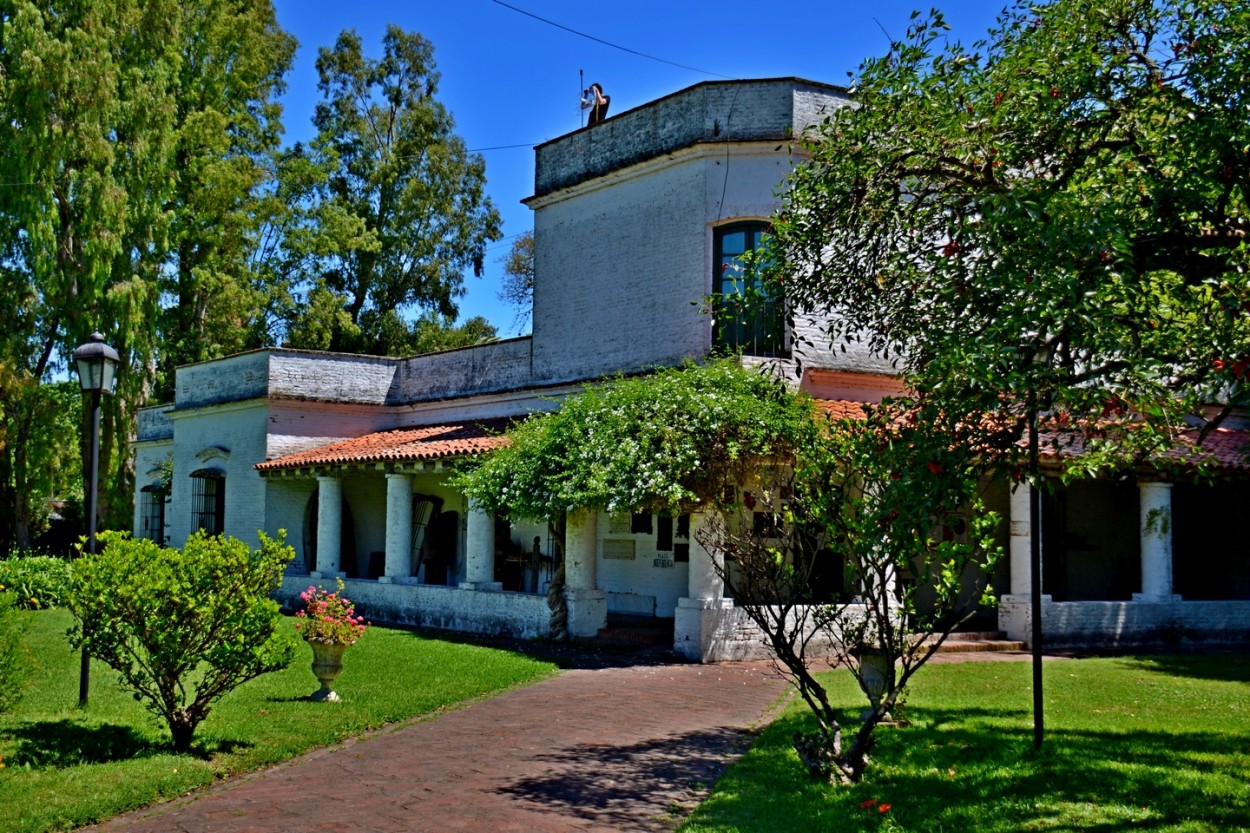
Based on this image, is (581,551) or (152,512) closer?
(581,551)

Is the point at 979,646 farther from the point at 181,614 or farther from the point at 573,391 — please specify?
the point at 181,614

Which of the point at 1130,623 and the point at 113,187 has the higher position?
the point at 113,187

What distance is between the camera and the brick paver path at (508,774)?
24.1 feet

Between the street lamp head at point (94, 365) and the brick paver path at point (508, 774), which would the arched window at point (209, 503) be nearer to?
the street lamp head at point (94, 365)

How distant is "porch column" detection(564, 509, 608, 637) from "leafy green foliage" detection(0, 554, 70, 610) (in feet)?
27.8

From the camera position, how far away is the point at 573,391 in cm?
1952

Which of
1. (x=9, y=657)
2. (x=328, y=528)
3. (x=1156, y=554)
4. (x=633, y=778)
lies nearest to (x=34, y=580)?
(x=328, y=528)

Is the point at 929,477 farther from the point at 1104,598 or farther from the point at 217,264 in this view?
the point at 217,264

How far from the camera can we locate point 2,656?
340 inches

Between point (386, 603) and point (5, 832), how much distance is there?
13.4 metres

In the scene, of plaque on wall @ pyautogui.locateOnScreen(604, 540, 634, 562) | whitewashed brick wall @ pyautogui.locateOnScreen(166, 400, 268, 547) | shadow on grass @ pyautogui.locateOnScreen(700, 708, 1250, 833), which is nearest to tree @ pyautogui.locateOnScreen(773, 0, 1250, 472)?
shadow on grass @ pyautogui.locateOnScreen(700, 708, 1250, 833)

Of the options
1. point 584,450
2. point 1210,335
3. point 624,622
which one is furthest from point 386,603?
point 1210,335

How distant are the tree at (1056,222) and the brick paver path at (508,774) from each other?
3.60 meters

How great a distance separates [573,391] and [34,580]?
10.1m
